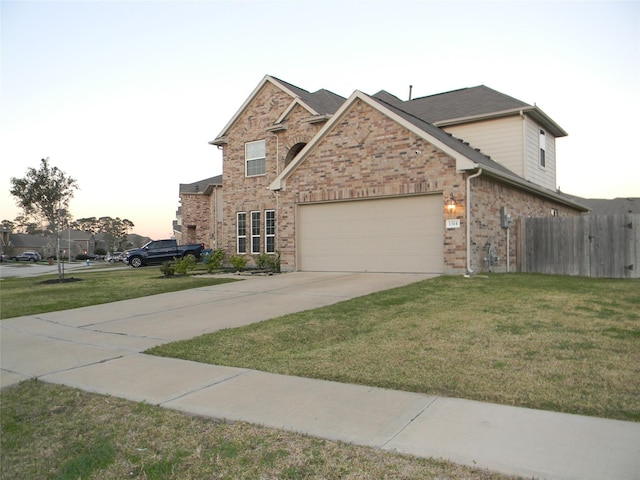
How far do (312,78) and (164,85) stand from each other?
1348cm

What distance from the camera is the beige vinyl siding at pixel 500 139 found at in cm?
1858

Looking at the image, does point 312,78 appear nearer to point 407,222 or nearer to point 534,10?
point 407,222

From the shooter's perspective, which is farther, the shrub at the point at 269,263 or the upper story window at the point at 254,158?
the upper story window at the point at 254,158

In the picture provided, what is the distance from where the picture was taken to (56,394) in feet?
15.8

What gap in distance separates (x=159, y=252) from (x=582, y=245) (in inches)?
934

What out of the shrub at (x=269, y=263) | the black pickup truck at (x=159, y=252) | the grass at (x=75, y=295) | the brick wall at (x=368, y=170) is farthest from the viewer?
the black pickup truck at (x=159, y=252)

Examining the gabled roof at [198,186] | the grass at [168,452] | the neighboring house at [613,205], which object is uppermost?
the gabled roof at [198,186]

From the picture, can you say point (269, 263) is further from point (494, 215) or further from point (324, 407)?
point (324, 407)

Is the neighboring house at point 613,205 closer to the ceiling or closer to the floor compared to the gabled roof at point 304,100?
closer to the floor

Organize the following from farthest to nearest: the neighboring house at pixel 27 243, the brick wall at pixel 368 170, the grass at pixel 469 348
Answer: the neighboring house at pixel 27 243, the brick wall at pixel 368 170, the grass at pixel 469 348

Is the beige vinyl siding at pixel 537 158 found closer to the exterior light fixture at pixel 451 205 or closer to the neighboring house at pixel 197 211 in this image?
the exterior light fixture at pixel 451 205

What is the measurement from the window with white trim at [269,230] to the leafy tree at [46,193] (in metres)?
8.29

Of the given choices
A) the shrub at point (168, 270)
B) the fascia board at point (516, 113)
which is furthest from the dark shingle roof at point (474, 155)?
the shrub at point (168, 270)

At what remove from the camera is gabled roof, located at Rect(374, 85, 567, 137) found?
61.0 ft
